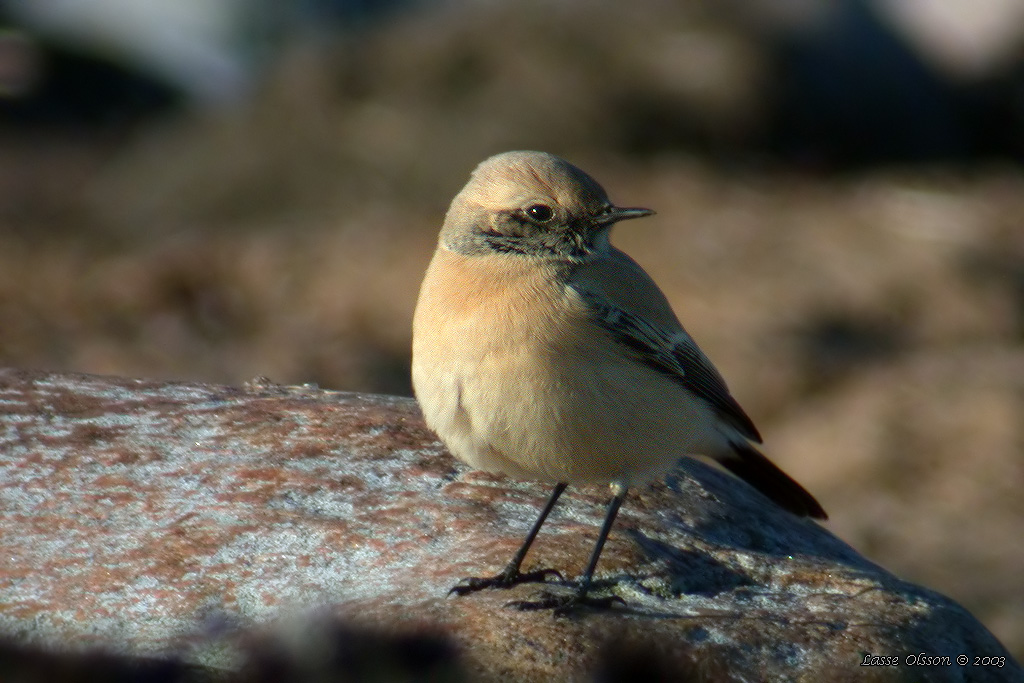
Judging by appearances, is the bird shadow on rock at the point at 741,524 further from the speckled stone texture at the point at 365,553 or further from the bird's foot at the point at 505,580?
the bird's foot at the point at 505,580

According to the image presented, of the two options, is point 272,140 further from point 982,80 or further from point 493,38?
point 982,80

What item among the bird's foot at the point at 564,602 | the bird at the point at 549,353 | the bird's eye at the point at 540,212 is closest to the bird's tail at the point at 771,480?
the bird at the point at 549,353

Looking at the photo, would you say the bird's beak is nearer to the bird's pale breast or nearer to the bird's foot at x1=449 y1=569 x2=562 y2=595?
the bird's pale breast

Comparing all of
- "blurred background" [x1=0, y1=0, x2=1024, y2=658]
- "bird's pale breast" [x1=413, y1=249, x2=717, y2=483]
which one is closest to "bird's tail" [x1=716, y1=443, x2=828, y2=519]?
"bird's pale breast" [x1=413, y1=249, x2=717, y2=483]

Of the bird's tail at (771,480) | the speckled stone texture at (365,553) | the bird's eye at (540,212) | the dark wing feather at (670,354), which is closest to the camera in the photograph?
the speckled stone texture at (365,553)

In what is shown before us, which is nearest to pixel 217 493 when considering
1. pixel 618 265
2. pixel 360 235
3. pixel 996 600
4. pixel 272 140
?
pixel 618 265
